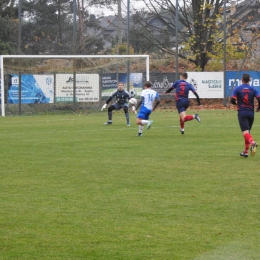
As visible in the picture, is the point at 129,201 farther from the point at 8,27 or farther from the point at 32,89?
the point at 8,27

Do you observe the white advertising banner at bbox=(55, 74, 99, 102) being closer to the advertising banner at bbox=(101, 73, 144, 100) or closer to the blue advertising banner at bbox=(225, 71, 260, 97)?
the advertising banner at bbox=(101, 73, 144, 100)

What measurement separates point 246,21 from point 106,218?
130 feet

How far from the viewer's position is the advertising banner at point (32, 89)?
3369 cm

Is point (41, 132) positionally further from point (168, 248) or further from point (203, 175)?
point (168, 248)

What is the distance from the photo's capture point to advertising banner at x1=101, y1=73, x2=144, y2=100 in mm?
35672

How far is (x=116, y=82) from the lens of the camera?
3616cm

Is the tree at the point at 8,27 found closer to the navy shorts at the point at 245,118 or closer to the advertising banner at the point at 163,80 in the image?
the advertising banner at the point at 163,80

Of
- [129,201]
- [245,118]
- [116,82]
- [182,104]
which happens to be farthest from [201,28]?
[129,201]

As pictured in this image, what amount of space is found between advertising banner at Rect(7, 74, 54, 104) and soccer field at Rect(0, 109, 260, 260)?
631 inches

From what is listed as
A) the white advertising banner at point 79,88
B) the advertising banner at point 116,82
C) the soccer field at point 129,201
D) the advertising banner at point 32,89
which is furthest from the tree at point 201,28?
the soccer field at point 129,201

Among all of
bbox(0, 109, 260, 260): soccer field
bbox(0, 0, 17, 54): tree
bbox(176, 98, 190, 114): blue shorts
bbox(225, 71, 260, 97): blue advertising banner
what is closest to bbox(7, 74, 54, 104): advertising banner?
bbox(225, 71, 260, 97): blue advertising banner

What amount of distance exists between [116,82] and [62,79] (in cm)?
306

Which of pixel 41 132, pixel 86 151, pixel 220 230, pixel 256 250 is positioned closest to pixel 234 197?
pixel 220 230

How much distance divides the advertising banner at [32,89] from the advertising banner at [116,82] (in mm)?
2872
